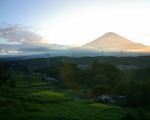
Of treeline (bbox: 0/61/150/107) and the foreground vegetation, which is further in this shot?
treeline (bbox: 0/61/150/107)

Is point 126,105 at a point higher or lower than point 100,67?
lower

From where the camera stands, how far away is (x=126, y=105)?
2619cm

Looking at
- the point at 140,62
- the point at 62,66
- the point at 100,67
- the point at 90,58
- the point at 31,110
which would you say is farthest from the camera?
the point at 90,58

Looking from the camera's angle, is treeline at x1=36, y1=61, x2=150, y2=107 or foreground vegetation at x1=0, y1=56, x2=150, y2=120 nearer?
foreground vegetation at x1=0, y1=56, x2=150, y2=120

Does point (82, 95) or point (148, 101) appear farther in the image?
point (82, 95)

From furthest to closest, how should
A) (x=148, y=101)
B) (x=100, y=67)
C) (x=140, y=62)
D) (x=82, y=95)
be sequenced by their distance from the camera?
(x=140, y=62)
(x=100, y=67)
(x=82, y=95)
(x=148, y=101)

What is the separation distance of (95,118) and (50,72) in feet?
133

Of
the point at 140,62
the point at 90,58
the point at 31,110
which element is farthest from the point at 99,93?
the point at 90,58

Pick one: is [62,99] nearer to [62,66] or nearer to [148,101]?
[148,101]

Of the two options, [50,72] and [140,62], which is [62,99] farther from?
[140,62]

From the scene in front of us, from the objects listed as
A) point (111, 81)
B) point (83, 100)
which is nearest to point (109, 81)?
point (111, 81)

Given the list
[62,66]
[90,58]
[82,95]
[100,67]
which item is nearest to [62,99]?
[82,95]

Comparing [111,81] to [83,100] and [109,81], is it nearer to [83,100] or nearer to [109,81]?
[109,81]

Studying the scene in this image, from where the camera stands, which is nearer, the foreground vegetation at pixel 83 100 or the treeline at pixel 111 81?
the foreground vegetation at pixel 83 100
